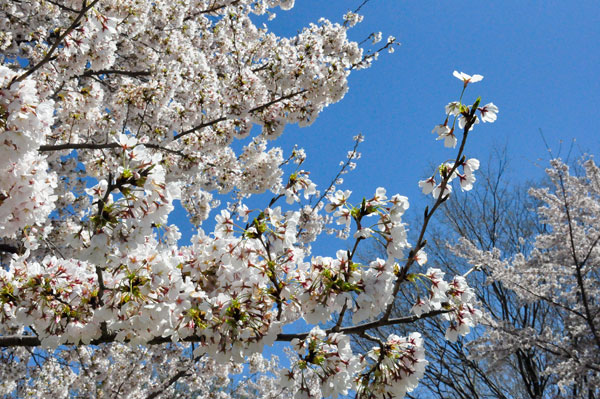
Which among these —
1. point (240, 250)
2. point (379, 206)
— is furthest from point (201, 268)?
point (379, 206)

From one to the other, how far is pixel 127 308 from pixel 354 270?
109 cm

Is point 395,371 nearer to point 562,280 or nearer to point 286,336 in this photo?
point 286,336

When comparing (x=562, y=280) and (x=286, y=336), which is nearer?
(x=286, y=336)

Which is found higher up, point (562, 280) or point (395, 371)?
point (562, 280)

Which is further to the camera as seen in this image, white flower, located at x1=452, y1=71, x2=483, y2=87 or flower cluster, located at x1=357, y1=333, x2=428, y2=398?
flower cluster, located at x1=357, y1=333, x2=428, y2=398

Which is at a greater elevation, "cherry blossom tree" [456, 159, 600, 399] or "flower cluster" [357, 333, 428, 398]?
"cherry blossom tree" [456, 159, 600, 399]

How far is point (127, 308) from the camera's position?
190 cm

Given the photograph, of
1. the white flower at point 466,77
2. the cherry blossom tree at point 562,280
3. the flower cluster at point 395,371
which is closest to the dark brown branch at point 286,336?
the flower cluster at point 395,371

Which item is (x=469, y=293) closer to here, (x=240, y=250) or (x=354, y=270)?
(x=354, y=270)

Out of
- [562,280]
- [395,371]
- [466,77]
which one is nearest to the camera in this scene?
[466,77]

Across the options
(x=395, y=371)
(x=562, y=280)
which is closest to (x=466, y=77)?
(x=395, y=371)

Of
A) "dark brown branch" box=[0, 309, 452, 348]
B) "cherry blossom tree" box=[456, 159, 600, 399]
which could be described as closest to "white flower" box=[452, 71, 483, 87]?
"dark brown branch" box=[0, 309, 452, 348]

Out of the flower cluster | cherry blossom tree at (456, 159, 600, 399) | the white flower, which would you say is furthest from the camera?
cherry blossom tree at (456, 159, 600, 399)

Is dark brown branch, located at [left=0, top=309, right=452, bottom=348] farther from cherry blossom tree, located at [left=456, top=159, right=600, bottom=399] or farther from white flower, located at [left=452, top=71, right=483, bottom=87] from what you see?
cherry blossom tree, located at [left=456, top=159, right=600, bottom=399]
